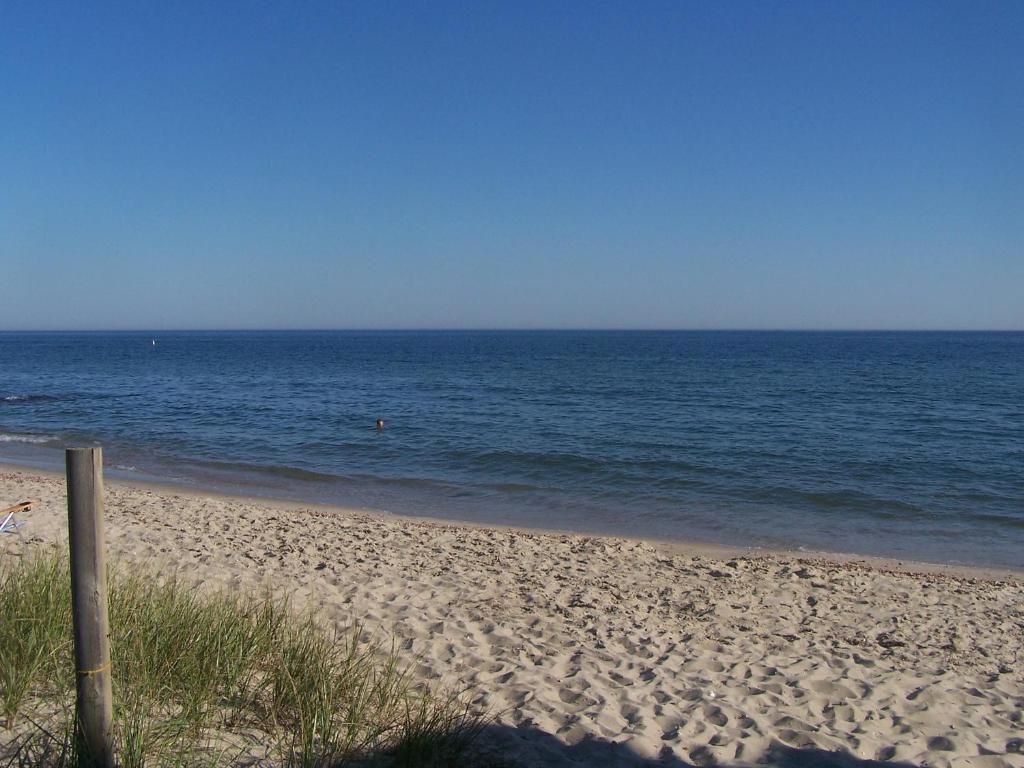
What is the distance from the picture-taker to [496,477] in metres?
17.9

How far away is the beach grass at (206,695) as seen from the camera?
394 cm

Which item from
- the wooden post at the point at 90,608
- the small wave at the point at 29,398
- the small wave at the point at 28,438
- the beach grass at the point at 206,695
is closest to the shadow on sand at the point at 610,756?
the beach grass at the point at 206,695

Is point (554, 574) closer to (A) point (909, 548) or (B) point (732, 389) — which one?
(A) point (909, 548)

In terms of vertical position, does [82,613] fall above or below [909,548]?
above

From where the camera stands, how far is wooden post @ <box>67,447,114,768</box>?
10.3 ft

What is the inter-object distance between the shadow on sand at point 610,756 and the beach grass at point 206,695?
0.80 feet

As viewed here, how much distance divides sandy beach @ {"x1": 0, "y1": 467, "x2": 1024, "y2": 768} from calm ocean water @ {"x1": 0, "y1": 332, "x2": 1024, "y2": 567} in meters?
2.24

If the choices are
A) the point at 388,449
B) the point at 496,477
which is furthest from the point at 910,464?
the point at 388,449

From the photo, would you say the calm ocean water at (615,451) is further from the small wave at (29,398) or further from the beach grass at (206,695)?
the beach grass at (206,695)

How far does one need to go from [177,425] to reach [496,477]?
554 inches

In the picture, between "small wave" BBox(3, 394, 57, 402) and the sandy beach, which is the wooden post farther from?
"small wave" BBox(3, 394, 57, 402)

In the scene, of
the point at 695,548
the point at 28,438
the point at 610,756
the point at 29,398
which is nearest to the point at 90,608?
the point at 610,756

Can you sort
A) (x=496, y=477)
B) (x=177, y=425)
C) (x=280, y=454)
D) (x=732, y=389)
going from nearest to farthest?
(x=496, y=477), (x=280, y=454), (x=177, y=425), (x=732, y=389)

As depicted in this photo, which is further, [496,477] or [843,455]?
[843,455]
